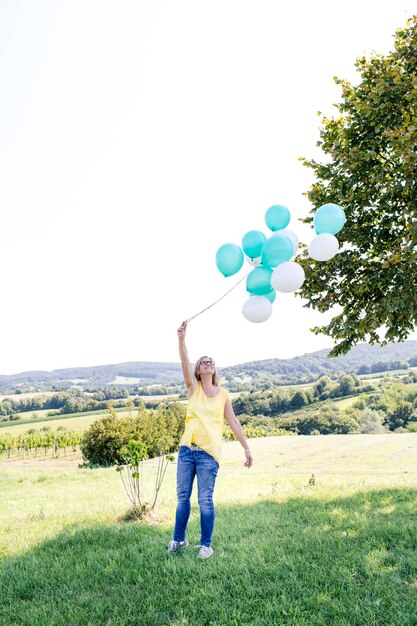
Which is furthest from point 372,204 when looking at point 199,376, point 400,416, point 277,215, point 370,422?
point 400,416

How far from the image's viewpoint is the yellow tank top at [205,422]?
4.59 metres

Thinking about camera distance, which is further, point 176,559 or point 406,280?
point 406,280

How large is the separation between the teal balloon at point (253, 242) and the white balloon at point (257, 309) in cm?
65

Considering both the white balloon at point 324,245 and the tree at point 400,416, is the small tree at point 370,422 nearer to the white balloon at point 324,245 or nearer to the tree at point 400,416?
the tree at point 400,416

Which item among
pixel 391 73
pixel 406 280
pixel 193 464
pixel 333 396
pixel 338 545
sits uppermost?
pixel 391 73

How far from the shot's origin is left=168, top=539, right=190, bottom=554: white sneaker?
4.77 m

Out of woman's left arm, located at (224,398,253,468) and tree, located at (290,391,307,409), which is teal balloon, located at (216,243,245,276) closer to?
woman's left arm, located at (224,398,253,468)

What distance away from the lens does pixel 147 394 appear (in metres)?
82.8

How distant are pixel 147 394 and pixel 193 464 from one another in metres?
80.0

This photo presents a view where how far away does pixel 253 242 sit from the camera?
5.48 metres

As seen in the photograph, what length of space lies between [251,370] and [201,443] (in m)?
84.2

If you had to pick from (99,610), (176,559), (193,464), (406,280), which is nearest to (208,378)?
(193,464)

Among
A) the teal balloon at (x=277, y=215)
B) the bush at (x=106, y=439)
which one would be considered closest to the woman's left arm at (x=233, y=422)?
the teal balloon at (x=277, y=215)

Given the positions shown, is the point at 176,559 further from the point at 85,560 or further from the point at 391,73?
the point at 391,73
